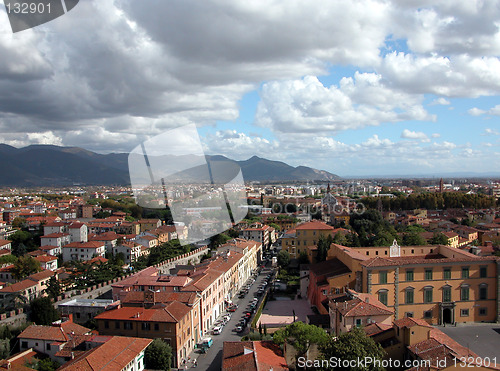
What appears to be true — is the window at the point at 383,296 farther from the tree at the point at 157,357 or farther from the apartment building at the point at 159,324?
the tree at the point at 157,357

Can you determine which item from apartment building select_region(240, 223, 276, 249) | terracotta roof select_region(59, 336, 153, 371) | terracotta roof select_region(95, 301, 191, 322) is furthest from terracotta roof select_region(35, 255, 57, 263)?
terracotta roof select_region(59, 336, 153, 371)

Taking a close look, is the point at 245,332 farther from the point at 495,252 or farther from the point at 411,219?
the point at 411,219

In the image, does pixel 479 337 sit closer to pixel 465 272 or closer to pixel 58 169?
pixel 465 272

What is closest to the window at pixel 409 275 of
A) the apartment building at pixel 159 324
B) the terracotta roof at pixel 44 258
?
the apartment building at pixel 159 324

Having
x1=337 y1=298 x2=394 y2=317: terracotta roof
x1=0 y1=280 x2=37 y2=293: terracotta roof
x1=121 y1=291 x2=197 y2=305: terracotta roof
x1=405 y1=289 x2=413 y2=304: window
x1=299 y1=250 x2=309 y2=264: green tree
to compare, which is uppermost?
x1=337 y1=298 x2=394 y2=317: terracotta roof

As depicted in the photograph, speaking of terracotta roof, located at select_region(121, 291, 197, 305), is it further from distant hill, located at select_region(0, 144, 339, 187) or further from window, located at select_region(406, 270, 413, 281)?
distant hill, located at select_region(0, 144, 339, 187)

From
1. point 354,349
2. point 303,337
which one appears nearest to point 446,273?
point 303,337
